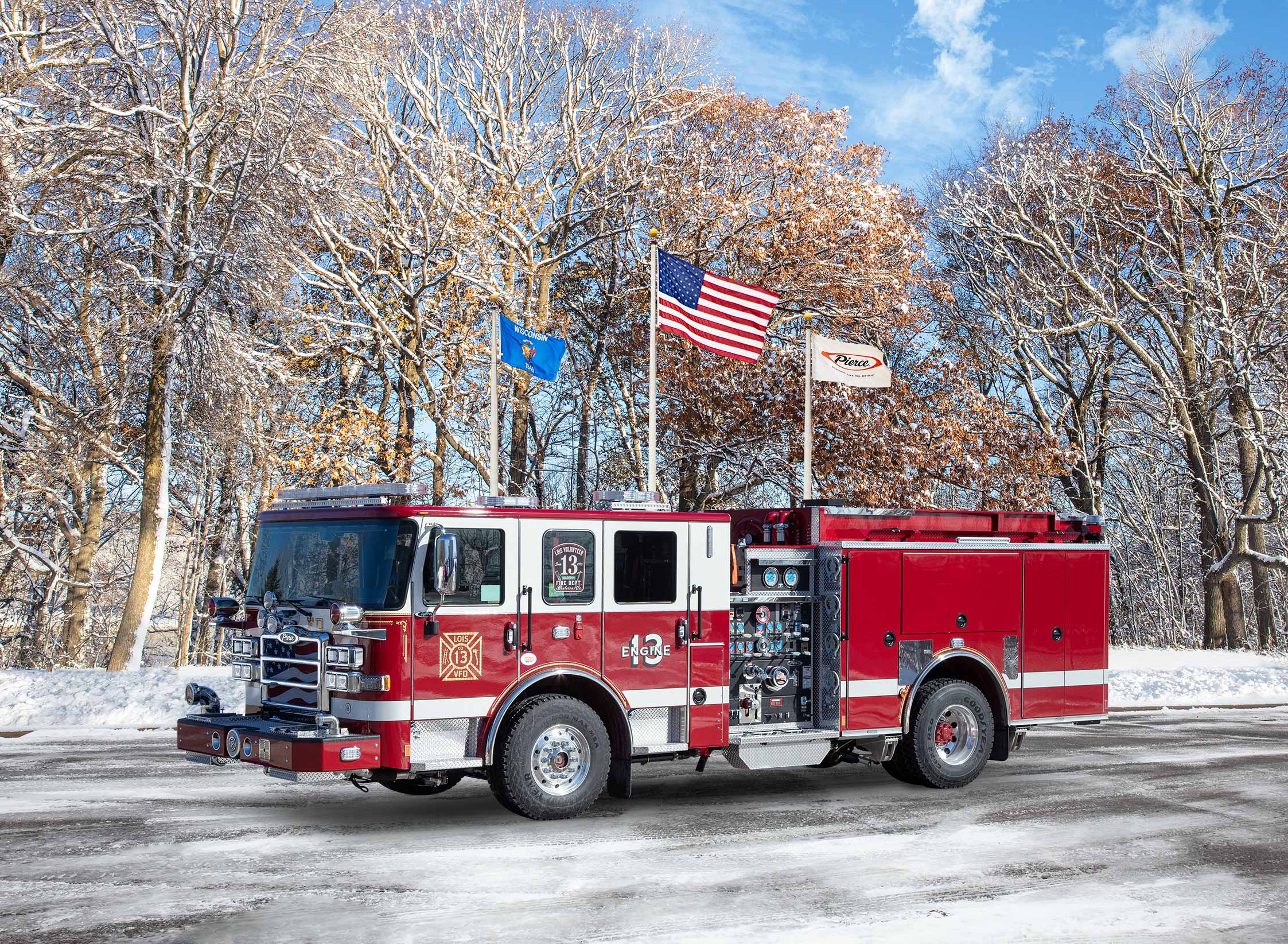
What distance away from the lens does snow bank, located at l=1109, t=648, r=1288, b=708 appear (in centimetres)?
2028

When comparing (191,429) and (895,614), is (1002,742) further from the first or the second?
(191,429)

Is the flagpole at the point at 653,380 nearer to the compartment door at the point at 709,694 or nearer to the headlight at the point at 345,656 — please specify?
the compartment door at the point at 709,694

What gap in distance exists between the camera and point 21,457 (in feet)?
81.1

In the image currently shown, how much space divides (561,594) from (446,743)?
55.8 inches

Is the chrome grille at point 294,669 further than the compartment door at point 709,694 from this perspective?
No

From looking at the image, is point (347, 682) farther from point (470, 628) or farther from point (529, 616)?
point (529, 616)

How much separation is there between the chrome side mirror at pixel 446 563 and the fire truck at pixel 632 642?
17 millimetres

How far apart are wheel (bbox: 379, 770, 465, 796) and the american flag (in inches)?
375

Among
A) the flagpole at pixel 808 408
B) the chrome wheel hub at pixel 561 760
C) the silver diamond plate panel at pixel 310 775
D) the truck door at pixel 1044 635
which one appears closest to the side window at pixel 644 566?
the chrome wheel hub at pixel 561 760

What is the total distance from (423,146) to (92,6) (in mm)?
8235

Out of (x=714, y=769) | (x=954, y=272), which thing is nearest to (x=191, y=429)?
(x=714, y=769)

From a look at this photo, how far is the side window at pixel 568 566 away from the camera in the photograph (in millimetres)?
9633

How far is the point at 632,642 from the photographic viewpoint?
9984 mm

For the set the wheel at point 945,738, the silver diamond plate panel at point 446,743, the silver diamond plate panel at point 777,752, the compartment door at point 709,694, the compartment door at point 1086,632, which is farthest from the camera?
the compartment door at point 1086,632
